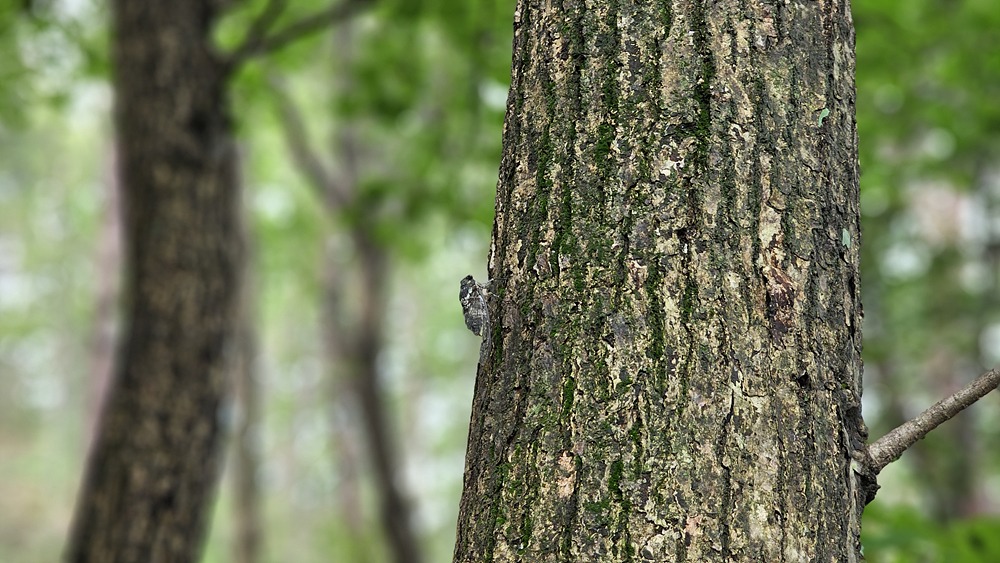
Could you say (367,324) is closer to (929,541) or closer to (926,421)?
(929,541)

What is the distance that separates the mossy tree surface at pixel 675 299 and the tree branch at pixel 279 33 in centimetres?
337

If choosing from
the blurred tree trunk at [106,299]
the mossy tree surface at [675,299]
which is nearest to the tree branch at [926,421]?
the mossy tree surface at [675,299]

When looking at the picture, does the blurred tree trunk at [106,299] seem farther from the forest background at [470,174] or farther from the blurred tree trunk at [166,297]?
the blurred tree trunk at [166,297]

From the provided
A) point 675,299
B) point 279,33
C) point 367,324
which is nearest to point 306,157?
point 367,324

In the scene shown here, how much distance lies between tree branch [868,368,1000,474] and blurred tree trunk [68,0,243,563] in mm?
3676

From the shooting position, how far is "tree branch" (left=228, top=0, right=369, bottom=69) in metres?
4.21

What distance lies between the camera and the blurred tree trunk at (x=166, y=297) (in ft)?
13.5

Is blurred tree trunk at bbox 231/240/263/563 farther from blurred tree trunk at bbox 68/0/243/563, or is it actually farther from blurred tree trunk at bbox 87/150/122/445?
blurred tree trunk at bbox 68/0/243/563

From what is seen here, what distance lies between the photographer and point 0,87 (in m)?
5.92

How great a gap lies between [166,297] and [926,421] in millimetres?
3782

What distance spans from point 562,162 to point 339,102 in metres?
4.70

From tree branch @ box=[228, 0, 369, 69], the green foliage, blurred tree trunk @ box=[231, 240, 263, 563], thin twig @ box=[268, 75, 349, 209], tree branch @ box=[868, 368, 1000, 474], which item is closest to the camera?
tree branch @ box=[868, 368, 1000, 474]

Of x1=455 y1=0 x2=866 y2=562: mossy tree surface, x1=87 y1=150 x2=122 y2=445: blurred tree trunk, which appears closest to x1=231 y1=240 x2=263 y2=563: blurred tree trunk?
x1=87 y1=150 x2=122 y2=445: blurred tree trunk

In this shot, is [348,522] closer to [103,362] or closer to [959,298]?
[103,362]
